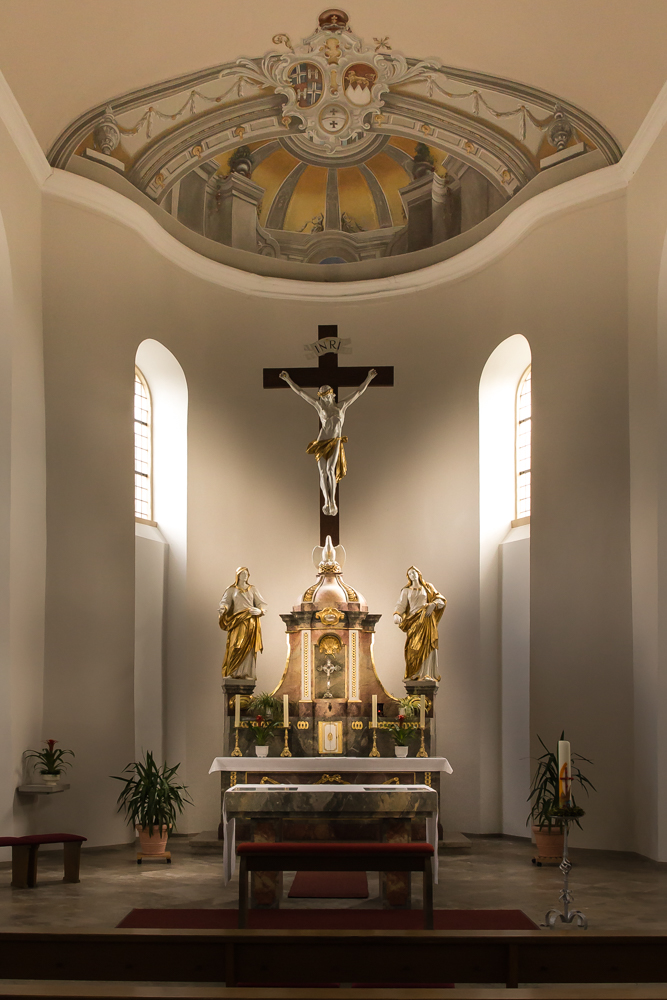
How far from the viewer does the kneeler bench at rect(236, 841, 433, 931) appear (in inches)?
A: 243

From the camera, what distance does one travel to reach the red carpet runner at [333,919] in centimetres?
657

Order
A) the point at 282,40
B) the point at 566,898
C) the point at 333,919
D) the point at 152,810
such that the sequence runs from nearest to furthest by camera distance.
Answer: the point at 566,898, the point at 333,919, the point at 152,810, the point at 282,40

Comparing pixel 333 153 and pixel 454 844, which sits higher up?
pixel 333 153

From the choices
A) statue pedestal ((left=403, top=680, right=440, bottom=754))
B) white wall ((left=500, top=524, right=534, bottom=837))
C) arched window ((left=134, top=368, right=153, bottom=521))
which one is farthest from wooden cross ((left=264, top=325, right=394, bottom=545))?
white wall ((left=500, top=524, right=534, bottom=837))

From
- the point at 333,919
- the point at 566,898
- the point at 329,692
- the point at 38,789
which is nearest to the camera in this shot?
the point at 566,898

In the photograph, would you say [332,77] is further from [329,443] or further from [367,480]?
[367,480]

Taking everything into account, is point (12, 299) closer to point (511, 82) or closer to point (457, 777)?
point (511, 82)

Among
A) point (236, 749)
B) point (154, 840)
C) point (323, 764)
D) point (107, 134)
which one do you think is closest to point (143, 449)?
point (107, 134)

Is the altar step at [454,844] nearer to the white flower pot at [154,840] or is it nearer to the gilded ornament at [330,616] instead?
the gilded ornament at [330,616]

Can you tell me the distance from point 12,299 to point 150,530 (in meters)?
3.62

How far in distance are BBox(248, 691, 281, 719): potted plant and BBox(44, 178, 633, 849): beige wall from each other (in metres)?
1.46

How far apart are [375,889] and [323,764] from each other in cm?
184

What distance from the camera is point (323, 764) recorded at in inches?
391

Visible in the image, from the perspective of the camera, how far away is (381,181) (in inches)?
532
